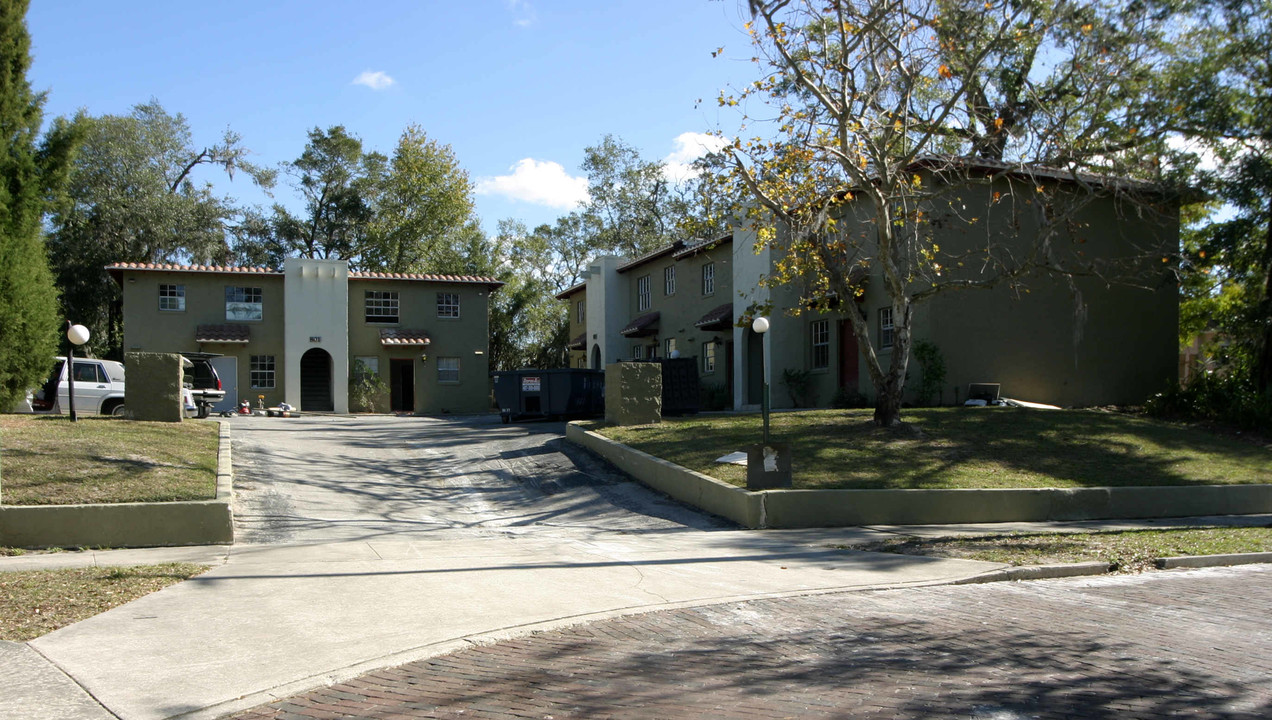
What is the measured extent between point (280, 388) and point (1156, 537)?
98.2 ft

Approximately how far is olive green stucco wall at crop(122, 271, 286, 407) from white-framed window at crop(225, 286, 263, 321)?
0.12 meters

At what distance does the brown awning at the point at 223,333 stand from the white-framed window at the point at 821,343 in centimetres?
1976

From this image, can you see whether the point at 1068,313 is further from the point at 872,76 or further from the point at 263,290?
the point at 263,290

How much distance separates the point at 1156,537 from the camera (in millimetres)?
11312

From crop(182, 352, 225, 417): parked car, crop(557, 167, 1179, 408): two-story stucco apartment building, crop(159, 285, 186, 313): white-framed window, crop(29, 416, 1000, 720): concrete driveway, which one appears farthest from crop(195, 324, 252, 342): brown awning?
crop(29, 416, 1000, 720): concrete driveway

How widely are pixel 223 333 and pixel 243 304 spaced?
1.46 m

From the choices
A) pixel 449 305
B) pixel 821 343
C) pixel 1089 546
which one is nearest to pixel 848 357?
pixel 821 343

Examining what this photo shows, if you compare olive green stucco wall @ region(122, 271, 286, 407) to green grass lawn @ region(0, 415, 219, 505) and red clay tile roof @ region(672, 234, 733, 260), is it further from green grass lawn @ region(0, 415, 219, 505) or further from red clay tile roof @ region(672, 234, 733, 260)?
green grass lawn @ region(0, 415, 219, 505)

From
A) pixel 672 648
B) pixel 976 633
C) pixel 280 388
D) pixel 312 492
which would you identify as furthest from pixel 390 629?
pixel 280 388

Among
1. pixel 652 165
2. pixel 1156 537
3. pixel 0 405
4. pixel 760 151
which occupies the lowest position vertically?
pixel 1156 537

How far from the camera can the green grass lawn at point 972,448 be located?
14.1 meters

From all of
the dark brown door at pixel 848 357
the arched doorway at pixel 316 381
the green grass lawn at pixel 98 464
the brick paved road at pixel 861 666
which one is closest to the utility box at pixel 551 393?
the dark brown door at pixel 848 357

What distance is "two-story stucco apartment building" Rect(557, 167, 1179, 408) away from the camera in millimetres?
22812

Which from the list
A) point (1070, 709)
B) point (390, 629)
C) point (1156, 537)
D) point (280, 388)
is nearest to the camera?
point (1070, 709)
